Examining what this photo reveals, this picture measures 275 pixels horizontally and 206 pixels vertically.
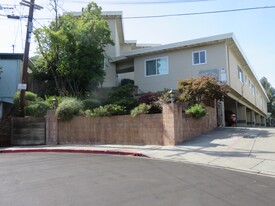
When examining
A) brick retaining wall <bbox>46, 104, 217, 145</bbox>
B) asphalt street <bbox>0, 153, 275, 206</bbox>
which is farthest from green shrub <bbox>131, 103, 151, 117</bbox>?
asphalt street <bbox>0, 153, 275, 206</bbox>

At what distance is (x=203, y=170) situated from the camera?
9.17 metres

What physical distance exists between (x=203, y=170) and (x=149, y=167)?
1.66m

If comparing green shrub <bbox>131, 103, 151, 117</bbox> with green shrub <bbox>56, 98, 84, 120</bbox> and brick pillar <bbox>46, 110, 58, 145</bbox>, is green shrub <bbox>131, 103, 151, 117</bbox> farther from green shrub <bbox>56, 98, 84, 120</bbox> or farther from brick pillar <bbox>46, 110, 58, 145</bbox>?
brick pillar <bbox>46, 110, 58, 145</bbox>

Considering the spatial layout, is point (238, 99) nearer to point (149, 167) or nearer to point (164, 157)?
point (164, 157)

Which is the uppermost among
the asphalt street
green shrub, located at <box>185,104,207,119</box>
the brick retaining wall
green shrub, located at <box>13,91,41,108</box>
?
green shrub, located at <box>13,91,41,108</box>

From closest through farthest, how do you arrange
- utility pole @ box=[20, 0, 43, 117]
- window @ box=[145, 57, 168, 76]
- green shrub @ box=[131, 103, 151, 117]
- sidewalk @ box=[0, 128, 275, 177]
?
sidewalk @ box=[0, 128, 275, 177]
green shrub @ box=[131, 103, 151, 117]
utility pole @ box=[20, 0, 43, 117]
window @ box=[145, 57, 168, 76]

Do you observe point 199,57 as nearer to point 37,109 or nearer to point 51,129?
point 51,129

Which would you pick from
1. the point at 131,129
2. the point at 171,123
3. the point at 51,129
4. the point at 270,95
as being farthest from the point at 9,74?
the point at 270,95

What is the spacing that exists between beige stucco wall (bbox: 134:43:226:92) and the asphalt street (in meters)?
13.0

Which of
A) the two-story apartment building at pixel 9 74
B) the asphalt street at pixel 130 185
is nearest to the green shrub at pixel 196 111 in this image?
the asphalt street at pixel 130 185

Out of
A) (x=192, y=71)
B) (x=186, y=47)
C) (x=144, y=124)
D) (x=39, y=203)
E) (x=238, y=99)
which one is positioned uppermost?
(x=186, y=47)

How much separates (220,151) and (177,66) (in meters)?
11.8

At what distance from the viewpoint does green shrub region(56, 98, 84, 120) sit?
17.1 m

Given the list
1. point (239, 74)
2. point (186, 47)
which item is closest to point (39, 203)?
point (186, 47)
